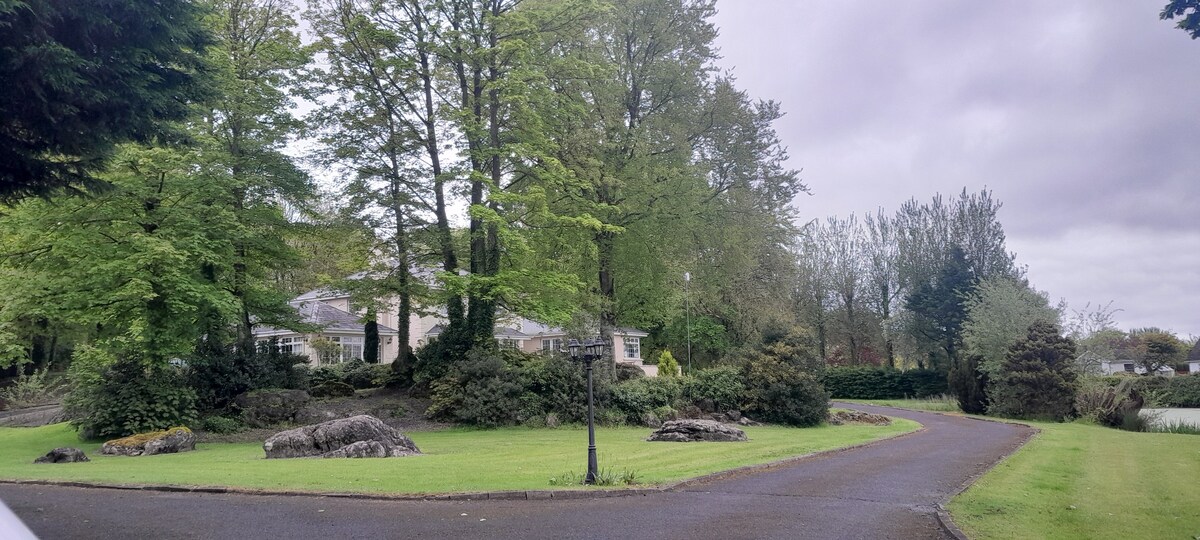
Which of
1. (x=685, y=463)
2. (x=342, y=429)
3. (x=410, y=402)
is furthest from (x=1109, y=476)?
(x=410, y=402)

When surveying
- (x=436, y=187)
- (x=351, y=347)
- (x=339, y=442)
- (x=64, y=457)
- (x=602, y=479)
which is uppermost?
(x=436, y=187)

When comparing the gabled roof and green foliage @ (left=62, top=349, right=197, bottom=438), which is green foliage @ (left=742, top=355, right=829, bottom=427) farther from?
the gabled roof

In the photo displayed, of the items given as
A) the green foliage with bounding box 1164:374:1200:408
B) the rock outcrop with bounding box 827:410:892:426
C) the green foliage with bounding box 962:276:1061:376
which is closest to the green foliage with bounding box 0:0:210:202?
the rock outcrop with bounding box 827:410:892:426

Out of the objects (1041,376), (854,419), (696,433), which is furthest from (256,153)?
(1041,376)

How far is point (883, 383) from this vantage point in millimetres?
49594

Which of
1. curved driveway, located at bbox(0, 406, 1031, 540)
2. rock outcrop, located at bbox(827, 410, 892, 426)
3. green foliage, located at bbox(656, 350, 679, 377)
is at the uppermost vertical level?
green foliage, located at bbox(656, 350, 679, 377)

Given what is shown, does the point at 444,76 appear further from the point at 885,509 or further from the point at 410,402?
the point at 885,509

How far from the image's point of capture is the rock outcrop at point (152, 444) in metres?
17.8

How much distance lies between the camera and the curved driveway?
8469 mm

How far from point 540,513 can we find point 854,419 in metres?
22.4

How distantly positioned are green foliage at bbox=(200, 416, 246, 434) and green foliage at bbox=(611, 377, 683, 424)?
38.9 feet

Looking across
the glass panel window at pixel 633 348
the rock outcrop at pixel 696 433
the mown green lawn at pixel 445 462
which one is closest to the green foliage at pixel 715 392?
the mown green lawn at pixel 445 462

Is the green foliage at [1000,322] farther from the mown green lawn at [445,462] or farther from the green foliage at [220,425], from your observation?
the green foliage at [220,425]

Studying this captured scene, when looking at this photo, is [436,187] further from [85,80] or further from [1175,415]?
[1175,415]
